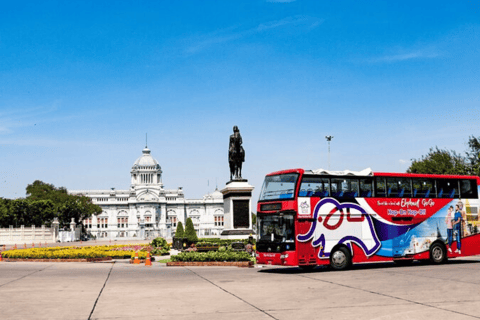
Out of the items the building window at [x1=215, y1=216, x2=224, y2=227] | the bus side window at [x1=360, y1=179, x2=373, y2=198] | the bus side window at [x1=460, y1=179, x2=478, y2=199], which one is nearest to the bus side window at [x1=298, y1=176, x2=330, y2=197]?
the bus side window at [x1=360, y1=179, x2=373, y2=198]

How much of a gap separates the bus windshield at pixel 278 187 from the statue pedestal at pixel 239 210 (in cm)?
1270

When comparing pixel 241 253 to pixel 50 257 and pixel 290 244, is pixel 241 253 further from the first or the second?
pixel 50 257

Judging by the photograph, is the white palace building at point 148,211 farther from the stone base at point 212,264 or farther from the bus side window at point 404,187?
the bus side window at point 404,187

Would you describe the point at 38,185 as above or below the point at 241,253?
above

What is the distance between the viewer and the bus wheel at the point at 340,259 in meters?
21.9

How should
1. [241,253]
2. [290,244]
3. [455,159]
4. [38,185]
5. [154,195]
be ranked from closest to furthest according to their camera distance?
[290,244]
[241,253]
[455,159]
[38,185]
[154,195]

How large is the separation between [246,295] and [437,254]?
12.9 m

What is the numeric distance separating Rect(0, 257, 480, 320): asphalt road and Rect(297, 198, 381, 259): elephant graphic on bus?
1288 millimetres

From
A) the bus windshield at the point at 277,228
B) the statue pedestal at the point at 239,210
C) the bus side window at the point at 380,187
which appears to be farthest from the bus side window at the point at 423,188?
the statue pedestal at the point at 239,210

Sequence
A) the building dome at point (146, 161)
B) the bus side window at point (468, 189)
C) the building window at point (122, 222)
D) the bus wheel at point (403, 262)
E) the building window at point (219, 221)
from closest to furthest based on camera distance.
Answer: the bus side window at point (468, 189) → the bus wheel at point (403, 262) → the building window at point (122, 222) → the building window at point (219, 221) → the building dome at point (146, 161)

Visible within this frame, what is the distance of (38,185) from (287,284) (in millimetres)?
134079

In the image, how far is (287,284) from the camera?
55.5 ft

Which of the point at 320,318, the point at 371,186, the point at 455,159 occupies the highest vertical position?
the point at 455,159

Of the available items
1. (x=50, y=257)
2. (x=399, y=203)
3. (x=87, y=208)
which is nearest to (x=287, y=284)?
(x=399, y=203)
